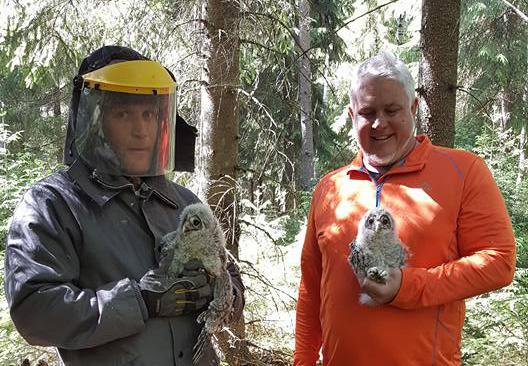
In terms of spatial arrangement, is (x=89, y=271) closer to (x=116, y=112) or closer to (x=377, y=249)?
(x=116, y=112)

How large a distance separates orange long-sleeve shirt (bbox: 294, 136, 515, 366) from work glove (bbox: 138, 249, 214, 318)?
66 centimetres

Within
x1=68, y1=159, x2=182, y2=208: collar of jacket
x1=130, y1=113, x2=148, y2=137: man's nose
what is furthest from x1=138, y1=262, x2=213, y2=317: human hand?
x1=130, y1=113, x2=148, y2=137: man's nose

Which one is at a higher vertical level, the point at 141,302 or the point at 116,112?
the point at 116,112

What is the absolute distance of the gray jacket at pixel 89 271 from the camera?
1.66 meters

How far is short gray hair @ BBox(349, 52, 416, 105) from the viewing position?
7.14 ft

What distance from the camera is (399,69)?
7.18ft

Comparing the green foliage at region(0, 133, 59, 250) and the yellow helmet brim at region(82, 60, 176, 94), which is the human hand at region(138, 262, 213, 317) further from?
the green foliage at region(0, 133, 59, 250)

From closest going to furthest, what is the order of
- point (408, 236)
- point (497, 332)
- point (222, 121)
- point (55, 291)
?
point (55, 291) < point (408, 236) < point (222, 121) < point (497, 332)

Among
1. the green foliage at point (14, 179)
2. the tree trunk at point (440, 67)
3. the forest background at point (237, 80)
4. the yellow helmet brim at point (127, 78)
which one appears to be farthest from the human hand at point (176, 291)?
the green foliage at point (14, 179)

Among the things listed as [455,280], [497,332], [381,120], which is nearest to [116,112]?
[381,120]

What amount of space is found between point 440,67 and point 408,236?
2241mm

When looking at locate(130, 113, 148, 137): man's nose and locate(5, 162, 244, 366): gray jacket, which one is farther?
locate(130, 113, 148, 137): man's nose

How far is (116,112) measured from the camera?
2037 millimetres

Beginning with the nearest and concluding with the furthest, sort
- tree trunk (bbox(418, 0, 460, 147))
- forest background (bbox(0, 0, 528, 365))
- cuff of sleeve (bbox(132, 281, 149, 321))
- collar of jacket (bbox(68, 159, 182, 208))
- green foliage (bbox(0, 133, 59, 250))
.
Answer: cuff of sleeve (bbox(132, 281, 149, 321)) → collar of jacket (bbox(68, 159, 182, 208)) → tree trunk (bbox(418, 0, 460, 147)) → forest background (bbox(0, 0, 528, 365)) → green foliage (bbox(0, 133, 59, 250))
